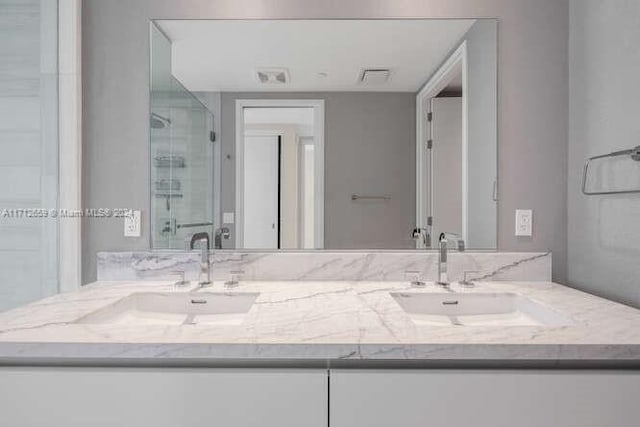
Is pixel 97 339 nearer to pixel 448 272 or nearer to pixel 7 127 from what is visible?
pixel 7 127

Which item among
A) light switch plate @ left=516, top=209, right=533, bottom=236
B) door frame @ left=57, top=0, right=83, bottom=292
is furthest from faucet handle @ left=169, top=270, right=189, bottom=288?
light switch plate @ left=516, top=209, right=533, bottom=236

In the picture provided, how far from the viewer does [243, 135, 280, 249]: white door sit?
1.67m

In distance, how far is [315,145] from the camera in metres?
1.70

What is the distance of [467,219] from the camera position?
5.63 feet

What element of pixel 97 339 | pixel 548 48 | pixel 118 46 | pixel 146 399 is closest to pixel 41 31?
pixel 118 46

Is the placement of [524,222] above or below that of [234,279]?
above

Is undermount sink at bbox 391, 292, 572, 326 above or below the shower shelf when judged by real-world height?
below

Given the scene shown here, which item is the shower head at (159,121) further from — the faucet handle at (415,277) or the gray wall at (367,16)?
the faucet handle at (415,277)

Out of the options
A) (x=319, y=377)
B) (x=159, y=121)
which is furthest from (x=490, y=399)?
(x=159, y=121)

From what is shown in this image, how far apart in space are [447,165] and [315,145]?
52cm

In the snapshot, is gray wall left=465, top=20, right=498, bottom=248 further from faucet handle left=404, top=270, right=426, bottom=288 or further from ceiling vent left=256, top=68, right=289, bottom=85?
ceiling vent left=256, top=68, right=289, bottom=85

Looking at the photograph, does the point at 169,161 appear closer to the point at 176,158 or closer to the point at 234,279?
the point at 176,158

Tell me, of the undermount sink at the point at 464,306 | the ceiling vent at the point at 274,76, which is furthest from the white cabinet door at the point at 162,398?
the ceiling vent at the point at 274,76

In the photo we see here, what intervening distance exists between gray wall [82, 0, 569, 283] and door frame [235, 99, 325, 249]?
0.33 meters
